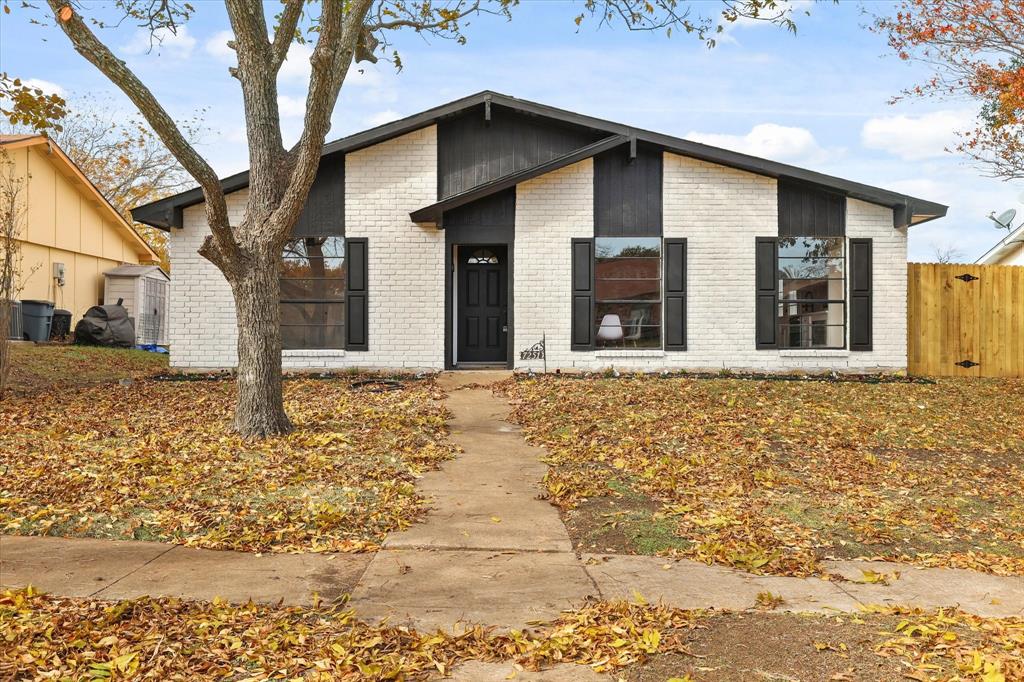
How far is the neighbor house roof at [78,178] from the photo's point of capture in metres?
19.6

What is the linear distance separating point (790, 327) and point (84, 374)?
1345 cm

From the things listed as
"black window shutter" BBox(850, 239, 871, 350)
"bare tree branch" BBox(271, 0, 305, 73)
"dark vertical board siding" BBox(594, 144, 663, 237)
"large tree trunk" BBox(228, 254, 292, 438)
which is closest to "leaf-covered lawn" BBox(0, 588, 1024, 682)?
"large tree trunk" BBox(228, 254, 292, 438)

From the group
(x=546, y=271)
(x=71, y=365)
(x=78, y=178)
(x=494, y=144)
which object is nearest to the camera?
(x=546, y=271)

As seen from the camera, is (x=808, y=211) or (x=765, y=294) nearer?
(x=765, y=294)

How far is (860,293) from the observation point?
45.6 ft

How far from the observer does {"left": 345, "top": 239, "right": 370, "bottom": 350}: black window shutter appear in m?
13.8

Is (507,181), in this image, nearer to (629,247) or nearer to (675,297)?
(629,247)

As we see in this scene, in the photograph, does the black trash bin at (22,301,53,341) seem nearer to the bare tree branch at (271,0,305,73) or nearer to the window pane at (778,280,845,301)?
the bare tree branch at (271,0,305,73)

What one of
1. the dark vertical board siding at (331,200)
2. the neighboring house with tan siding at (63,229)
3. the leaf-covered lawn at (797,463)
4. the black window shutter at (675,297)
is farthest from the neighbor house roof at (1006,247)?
the neighboring house with tan siding at (63,229)

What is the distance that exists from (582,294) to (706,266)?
228 centimetres

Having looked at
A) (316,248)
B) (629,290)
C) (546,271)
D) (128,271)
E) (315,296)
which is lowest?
(315,296)

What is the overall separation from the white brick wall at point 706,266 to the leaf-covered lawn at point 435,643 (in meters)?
9.83

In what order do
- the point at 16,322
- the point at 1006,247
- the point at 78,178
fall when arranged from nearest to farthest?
the point at 16,322 < the point at 1006,247 < the point at 78,178

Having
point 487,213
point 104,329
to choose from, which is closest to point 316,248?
point 487,213
